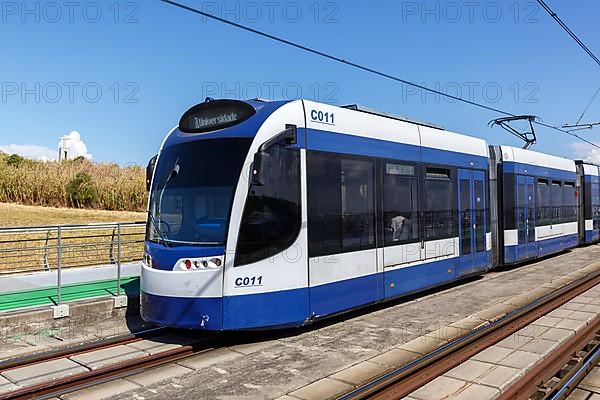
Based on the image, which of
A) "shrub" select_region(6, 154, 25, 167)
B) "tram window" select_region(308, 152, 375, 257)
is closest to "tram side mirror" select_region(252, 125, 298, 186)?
"tram window" select_region(308, 152, 375, 257)

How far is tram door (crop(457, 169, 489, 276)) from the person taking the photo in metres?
11.5

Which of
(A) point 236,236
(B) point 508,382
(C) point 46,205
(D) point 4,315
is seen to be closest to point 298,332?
(A) point 236,236

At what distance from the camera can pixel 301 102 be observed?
7.69 m

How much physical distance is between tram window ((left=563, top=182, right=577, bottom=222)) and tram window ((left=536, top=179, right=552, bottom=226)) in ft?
6.29

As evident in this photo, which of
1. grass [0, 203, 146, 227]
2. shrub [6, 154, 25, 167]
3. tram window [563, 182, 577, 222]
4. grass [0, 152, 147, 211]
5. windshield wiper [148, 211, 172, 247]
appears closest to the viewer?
windshield wiper [148, 211, 172, 247]

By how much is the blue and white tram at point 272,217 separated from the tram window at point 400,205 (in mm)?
33

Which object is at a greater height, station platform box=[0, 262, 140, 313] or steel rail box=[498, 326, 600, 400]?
station platform box=[0, 262, 140, 313]

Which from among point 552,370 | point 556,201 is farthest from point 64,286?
point 556,201

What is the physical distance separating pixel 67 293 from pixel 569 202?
17.8 m

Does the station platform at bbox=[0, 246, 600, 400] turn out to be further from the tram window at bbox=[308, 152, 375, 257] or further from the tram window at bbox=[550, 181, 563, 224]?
the tram window at bbox=[550, 181, 563, 224]

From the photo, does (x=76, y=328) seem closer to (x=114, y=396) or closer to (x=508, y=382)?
(x=114, y=396)

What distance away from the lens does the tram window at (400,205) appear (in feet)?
29.7

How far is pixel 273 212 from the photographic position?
711 centimetres

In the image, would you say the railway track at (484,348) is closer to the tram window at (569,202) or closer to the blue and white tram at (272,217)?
the blue and white tram at (272,217)
